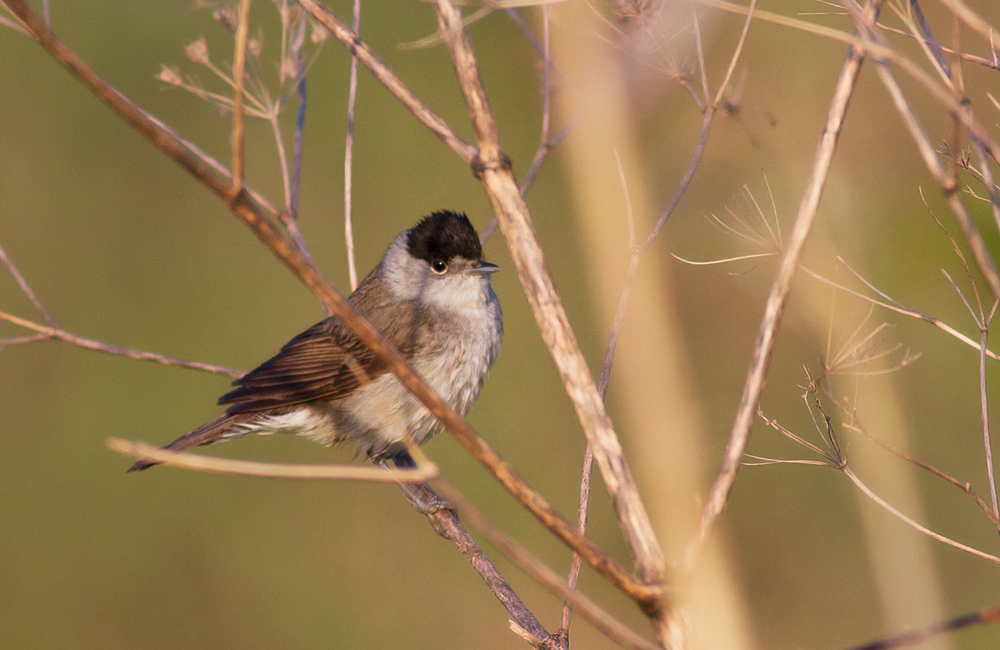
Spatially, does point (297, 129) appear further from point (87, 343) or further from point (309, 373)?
point (309, 373)

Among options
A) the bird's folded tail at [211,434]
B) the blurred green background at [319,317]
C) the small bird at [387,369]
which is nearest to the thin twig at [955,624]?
the small bird at [387,369]

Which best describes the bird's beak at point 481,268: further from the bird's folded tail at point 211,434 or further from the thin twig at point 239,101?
the thin twig at point 239,101

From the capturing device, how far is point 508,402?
6594 millimetres

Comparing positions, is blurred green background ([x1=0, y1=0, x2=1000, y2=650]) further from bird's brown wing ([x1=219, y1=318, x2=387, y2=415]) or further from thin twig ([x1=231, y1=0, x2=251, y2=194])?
thin twig ([x1=231, y1=0, x2=251, y2=194])

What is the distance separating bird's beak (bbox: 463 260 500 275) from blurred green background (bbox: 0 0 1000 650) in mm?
1268

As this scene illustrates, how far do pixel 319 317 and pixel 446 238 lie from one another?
248 centimetres

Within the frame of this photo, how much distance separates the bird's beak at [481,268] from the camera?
4.40 m

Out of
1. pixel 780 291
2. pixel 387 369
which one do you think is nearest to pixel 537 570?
pixel 780 291

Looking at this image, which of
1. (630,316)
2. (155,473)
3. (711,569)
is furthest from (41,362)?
(711,569)

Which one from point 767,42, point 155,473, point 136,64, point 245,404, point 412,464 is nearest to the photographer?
point 245,404

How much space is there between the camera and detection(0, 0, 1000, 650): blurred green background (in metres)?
5.80

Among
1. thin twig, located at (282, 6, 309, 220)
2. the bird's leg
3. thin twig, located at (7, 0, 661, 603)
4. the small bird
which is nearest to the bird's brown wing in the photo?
the small bird

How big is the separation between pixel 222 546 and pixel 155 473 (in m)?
0.75

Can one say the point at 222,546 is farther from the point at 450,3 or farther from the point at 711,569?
the point at 450,3
